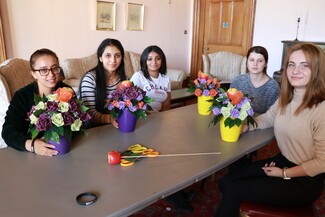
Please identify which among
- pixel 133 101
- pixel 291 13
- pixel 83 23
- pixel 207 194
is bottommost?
pixel 207 194

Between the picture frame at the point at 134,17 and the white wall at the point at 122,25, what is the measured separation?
9 centimetres

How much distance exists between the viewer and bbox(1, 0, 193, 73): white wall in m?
3.78

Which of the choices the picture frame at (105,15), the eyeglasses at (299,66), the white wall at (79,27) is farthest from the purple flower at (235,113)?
the picture frame at (105,15)

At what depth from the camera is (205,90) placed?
1988mm

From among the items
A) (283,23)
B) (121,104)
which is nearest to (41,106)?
(121,104)

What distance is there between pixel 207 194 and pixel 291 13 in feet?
12.1

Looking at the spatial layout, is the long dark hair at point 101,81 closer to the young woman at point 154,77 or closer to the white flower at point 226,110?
the young woman at point 154,77

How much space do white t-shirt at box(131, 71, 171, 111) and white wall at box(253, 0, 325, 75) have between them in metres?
3.14

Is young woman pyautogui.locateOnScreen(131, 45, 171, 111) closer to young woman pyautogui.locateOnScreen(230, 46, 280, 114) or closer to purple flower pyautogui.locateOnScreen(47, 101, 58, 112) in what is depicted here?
young woman pyautogui.locateOnScreen(230, 46, 280, 114)

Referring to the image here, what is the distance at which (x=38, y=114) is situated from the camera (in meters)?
1.20

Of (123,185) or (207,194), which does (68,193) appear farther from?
(207,194)

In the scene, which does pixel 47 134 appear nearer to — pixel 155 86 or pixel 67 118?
pixel 67 118

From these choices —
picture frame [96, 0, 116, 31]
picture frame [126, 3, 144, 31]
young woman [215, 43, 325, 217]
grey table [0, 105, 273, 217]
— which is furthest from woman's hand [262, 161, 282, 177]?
picture frame [126, 3, 144, 31]

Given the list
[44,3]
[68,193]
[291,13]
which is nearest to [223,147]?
[68,193]
